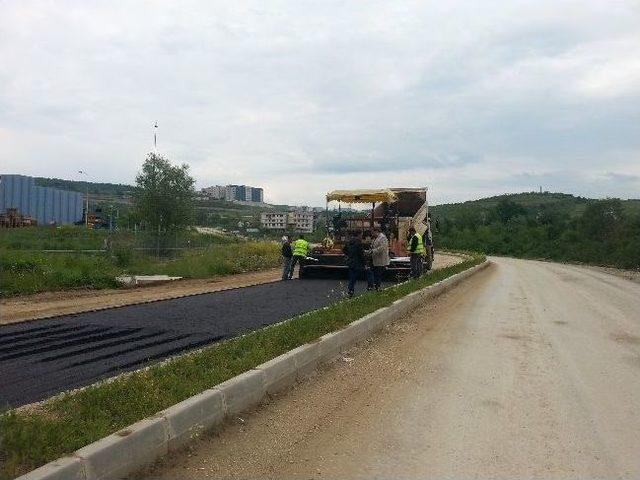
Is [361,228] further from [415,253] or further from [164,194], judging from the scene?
[164,194]

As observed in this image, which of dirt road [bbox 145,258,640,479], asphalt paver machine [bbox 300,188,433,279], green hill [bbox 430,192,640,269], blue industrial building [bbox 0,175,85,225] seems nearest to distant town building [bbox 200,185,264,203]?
green hill [bbox 430,192,640,269]

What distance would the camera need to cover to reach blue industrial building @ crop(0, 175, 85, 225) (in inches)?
666

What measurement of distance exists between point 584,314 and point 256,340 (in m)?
8.51

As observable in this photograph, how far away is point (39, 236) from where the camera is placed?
29.9m

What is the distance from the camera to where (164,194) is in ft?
188

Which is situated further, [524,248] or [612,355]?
[524,248]

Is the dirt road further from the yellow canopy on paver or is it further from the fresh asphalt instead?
the yellow canopy on paver

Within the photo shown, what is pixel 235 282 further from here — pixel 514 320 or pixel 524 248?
pixel 524 248

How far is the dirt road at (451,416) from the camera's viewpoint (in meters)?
4.48

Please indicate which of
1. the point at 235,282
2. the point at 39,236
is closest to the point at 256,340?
the point at 235,282

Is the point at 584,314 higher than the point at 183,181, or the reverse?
the point at 183,181

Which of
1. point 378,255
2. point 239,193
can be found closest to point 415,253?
point 378,255

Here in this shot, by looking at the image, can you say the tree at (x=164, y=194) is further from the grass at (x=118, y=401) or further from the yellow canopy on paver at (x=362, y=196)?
the grass at (x=118, y=401)

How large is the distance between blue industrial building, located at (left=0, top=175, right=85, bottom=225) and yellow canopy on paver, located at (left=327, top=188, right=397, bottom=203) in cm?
938
